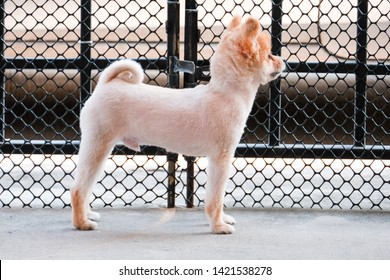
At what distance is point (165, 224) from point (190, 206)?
31cm

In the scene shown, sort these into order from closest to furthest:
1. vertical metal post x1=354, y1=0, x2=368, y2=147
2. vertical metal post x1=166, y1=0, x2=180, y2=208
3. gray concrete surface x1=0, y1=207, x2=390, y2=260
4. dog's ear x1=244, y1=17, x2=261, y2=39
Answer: gray concrete surface x1=0, y1=207, x2=390, y2=260 → dog's ear x1=244, y1=17, x2=261, y2=39 → vertical metal post x1=166, y1=0, x2=180, y2=208 → vertical metal post x1=354, y1=0, x2=368, y2=147

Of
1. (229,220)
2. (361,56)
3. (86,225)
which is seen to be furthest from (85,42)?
(361,56)

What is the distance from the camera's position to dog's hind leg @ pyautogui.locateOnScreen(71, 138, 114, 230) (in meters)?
2.76

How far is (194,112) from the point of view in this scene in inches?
108

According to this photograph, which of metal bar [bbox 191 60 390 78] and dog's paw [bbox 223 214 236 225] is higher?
metal bar [bbox 191 60 390 78]

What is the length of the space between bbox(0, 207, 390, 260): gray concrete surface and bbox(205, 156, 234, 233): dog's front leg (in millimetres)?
43

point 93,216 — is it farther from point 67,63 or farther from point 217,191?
point 67,63

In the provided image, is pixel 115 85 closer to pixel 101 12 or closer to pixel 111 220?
pixel 111 220

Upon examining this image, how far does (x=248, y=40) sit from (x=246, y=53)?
43 millimetres

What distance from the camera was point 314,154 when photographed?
3.33 metres

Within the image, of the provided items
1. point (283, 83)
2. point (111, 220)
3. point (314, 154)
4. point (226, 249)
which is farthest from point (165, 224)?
point (283, 83)

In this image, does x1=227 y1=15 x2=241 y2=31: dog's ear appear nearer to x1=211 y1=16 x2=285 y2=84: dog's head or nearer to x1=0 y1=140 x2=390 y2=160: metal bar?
x1=211 y1=16 x2=285 y2=84: dog's head

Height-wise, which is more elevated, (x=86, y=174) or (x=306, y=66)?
(x=306, y=66)

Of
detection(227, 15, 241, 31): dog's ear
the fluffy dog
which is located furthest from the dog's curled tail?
detection(227, 15, 241, 31): dog's ear
